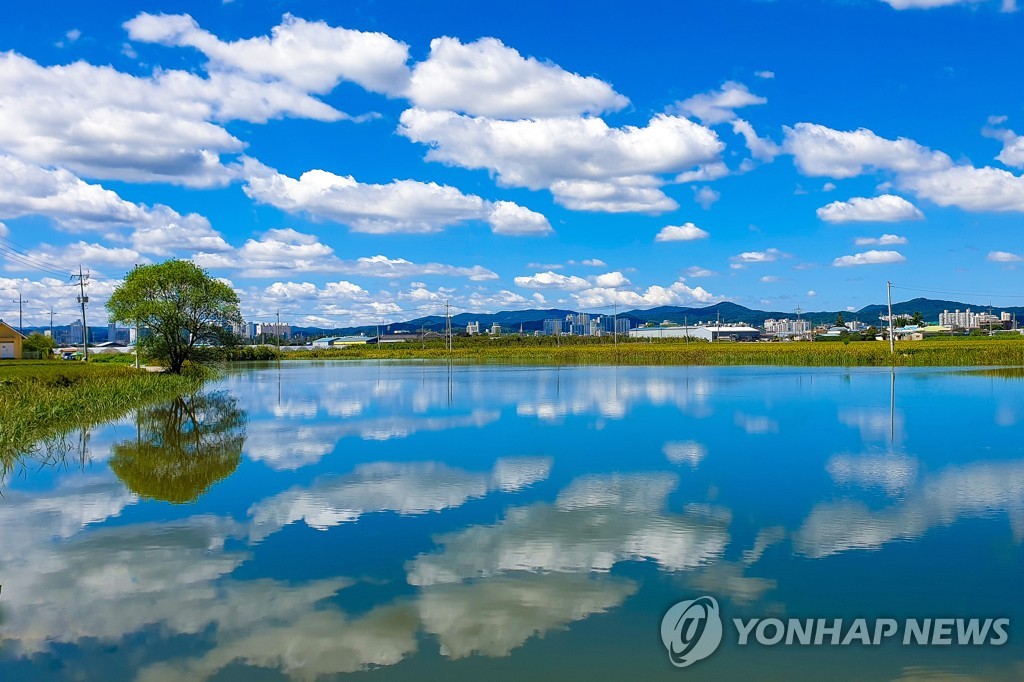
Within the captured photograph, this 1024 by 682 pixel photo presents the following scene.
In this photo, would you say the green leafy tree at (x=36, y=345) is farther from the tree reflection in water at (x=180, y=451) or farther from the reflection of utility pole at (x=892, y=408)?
the reflection of utility pole at (x=892, y=408)

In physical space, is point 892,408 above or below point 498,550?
above

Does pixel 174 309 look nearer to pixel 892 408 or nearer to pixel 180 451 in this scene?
pixel 180 451

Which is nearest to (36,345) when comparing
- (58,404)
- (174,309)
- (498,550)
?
(174,309)

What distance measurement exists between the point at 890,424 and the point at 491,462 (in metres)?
12.5

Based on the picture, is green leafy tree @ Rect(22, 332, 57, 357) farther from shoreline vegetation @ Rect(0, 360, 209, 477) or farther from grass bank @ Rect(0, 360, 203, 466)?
grass bank @ Rect(0, 360, 203, 466)

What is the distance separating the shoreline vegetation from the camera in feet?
62.2

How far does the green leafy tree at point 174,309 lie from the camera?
50875 mm

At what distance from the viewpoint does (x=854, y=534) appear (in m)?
9.89

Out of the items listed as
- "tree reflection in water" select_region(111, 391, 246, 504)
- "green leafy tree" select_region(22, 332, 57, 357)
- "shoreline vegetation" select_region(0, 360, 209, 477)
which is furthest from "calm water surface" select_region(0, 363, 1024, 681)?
"green leafy tree" select_region(22, 332, 57, 357)

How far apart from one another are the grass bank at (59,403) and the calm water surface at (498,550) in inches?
48.3

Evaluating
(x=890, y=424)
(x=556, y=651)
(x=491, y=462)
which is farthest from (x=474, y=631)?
(x=890, y=424)

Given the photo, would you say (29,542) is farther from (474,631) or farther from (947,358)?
(947,358)

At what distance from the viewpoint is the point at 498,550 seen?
944cm

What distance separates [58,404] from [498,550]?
21363 millimetres
